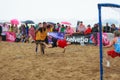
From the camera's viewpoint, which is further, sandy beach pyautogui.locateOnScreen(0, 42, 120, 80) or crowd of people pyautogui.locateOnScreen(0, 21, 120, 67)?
crowd of people pyautogui.locateOnScreen(0, 21, 120, 67)

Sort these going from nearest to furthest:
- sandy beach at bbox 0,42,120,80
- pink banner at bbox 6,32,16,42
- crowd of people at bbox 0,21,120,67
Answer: sandy beach at bbox 0,42,120,80 → crowd of people at bbox 0,21,120,67 → pink banner at bbox 6,32,16,42

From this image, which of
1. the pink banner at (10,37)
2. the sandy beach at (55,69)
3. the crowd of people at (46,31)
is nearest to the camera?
the sandy beach at (55,69)

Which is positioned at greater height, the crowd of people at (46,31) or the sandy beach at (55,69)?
the crowd of people at (46,31)

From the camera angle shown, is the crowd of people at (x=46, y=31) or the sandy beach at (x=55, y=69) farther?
the crowd of people at (x=46, y=31)

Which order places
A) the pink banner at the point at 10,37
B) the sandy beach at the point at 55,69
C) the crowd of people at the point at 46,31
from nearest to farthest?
the sandy beach at the point at 55,69, the crowd of people at the point at 46,31, the pink banner at the point at 10,37

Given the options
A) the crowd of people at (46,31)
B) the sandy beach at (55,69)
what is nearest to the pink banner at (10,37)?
the crowd of people at (46,31)

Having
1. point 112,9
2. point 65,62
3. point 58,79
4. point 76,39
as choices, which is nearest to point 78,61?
point 65,62

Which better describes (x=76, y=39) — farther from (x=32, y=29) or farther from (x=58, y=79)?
(x=58, y=79)

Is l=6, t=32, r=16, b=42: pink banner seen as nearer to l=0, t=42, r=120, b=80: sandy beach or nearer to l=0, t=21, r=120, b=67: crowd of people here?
l=0, t=21, r=120, b=67: crowd of people

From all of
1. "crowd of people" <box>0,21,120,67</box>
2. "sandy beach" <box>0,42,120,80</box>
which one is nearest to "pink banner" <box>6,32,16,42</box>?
"crowd of people" <box>0,21,120,67</box>

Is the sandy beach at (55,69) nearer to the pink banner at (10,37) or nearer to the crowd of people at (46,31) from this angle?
the crowd of people at (46,31)

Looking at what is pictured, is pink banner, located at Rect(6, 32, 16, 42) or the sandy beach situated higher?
pink banner, located at Rect(6, 32, 16, 42)

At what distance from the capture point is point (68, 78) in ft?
32.8

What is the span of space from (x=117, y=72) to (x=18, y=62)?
4325 millimetres
